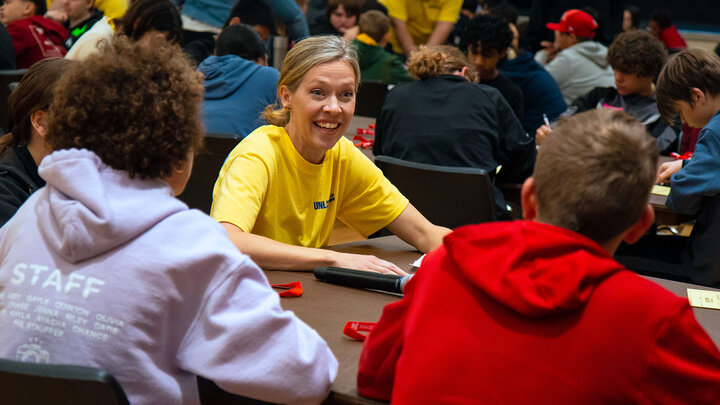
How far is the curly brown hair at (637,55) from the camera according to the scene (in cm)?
397

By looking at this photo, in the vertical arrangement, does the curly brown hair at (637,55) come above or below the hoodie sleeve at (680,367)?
below

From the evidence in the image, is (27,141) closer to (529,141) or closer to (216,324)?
(216,324)

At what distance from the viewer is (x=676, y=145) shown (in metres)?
4.04

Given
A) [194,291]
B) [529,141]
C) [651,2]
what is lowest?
[651,2]

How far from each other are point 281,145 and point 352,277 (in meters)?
0.55

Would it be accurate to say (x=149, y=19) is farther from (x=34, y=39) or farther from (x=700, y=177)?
(x=700, y=177)

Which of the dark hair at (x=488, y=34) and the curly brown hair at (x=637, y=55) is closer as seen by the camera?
the curly brown hair at (x=637, y=55)

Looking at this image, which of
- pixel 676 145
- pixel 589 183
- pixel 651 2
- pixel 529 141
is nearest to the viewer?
pixel 589 183

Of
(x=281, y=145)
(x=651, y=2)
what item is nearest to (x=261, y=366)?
(x=281, y=145)

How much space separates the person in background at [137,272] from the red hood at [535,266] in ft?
1.06

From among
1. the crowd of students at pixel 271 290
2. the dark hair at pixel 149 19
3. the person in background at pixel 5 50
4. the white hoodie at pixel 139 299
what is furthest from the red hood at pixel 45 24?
the white hoodie at pixel 139 299

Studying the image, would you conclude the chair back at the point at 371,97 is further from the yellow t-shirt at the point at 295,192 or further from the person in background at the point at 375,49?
the yellow t-shirt at the point at 295,192

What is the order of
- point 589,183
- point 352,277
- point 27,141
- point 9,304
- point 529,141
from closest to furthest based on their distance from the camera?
point 589,183
point 9,304
point 352,277
point 27,141
point 529,141

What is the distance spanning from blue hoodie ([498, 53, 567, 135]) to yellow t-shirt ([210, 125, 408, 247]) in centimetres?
263
